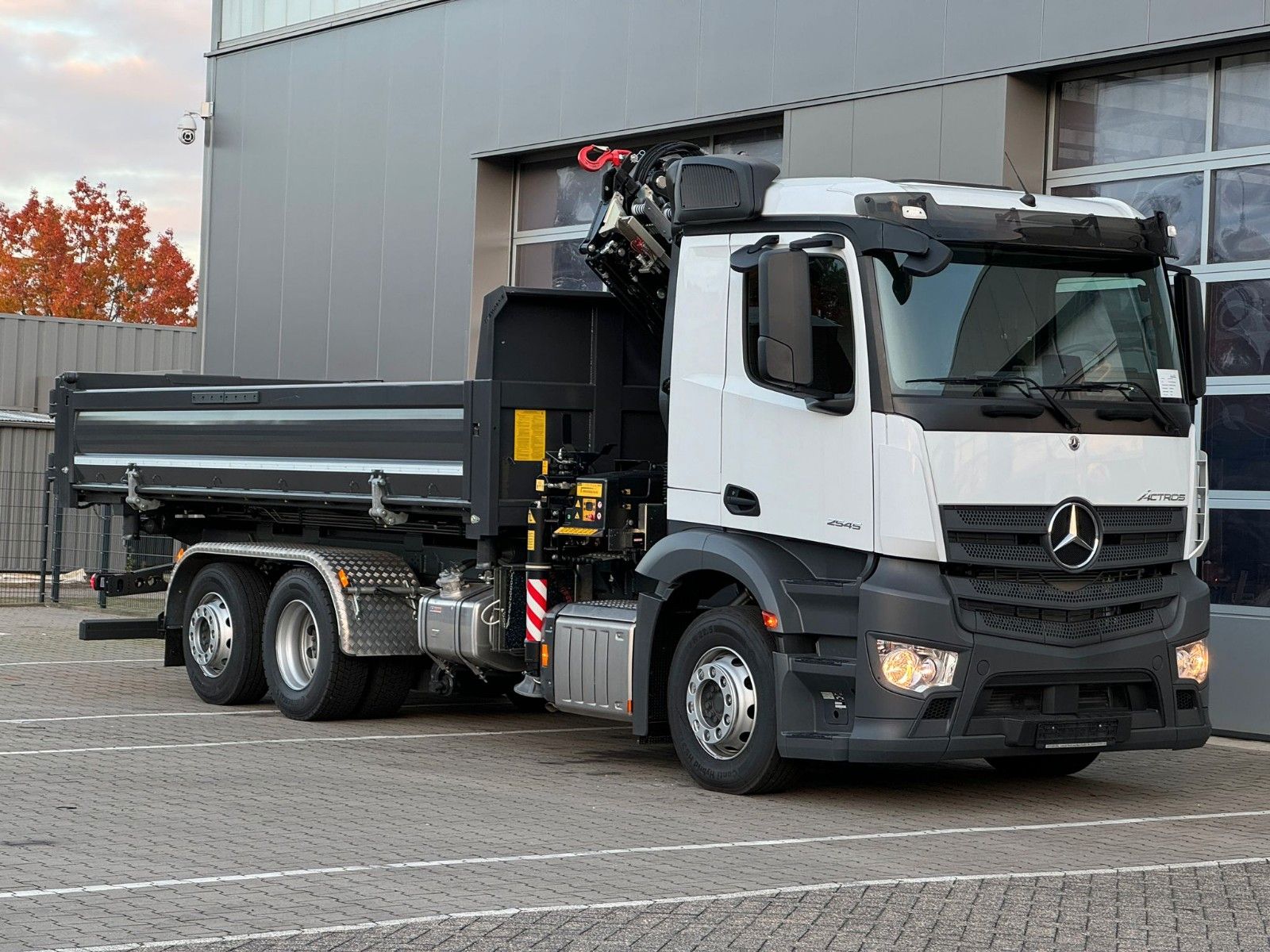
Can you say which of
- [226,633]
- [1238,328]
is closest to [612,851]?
[226,633]

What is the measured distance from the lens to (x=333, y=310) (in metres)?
20.2

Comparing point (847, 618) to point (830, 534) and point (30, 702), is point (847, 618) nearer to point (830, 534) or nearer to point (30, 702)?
point (830, 534)

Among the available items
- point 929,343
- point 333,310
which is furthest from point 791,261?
point 333,310

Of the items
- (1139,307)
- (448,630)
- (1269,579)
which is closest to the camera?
(1139,307)

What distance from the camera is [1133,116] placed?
13.4 m

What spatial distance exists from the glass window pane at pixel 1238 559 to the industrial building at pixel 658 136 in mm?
17

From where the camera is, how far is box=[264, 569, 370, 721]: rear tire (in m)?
11.9

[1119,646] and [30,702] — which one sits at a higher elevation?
[1119,646]

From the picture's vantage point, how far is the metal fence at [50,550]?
870 inches

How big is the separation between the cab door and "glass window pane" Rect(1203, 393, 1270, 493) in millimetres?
4943

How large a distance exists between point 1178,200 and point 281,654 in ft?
22.9

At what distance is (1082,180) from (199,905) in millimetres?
9401

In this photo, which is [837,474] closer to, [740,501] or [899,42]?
[740,501]

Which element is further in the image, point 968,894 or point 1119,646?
point 1119,646
